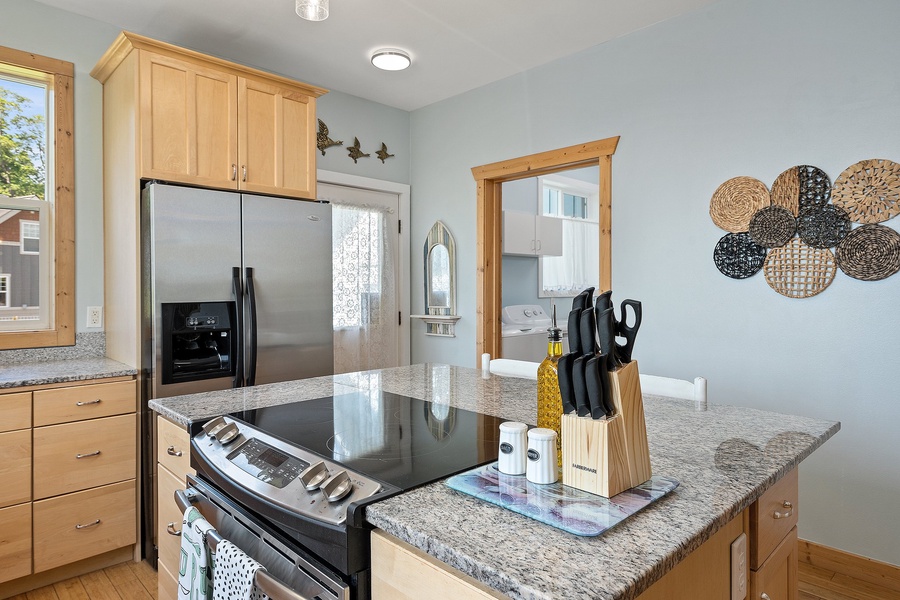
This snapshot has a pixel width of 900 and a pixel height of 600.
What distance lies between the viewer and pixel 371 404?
1653 mm

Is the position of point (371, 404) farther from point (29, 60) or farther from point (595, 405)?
point (29, 60)

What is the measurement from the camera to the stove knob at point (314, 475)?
99cm

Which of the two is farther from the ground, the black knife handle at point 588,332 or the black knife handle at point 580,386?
the black knife handle at point 588,332

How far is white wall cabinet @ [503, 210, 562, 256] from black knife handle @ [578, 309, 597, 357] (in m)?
4.05

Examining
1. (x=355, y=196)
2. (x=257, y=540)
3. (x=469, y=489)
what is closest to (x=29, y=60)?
(x=355, y=196)

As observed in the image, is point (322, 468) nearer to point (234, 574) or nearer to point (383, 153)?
point (234, 574)

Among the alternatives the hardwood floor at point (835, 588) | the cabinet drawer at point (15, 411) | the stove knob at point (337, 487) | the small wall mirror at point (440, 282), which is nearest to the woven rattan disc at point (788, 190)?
the hardwood floor at point (835, 588)

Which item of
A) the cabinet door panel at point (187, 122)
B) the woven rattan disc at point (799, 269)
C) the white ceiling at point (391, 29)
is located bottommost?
the woven rattan disc at point (799, 269)

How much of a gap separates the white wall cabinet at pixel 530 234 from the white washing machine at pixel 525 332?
24.2 inches

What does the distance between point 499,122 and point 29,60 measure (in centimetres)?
263

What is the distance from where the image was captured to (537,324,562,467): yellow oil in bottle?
107cm

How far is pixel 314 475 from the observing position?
102cm

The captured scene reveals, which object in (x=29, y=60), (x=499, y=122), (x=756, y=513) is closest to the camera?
(x=756, y=513)

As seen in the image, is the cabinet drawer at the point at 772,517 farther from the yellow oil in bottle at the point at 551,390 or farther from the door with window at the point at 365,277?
the door with window at the point at 365,277
